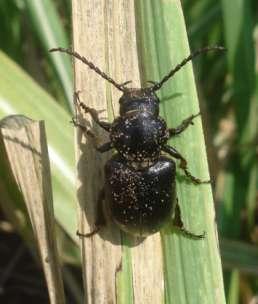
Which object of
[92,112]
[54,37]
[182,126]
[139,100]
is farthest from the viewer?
[54,37]

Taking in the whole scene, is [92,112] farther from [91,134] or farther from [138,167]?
[138,167]

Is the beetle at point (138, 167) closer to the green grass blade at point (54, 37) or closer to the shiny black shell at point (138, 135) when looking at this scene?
the shiny black shell at point (138, 135)

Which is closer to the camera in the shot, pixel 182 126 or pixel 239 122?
pixel 182 126

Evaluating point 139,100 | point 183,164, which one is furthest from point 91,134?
point 183,164

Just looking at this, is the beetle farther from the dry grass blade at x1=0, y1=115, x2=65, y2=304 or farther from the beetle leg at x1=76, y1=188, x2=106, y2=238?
the dry grass blade at x1=0, y1=115, x2=65, y2=304

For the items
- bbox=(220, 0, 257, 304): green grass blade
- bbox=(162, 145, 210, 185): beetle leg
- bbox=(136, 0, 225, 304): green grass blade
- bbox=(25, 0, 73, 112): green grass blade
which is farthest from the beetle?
bbox=(220, 0, 257, 304): green grass blade

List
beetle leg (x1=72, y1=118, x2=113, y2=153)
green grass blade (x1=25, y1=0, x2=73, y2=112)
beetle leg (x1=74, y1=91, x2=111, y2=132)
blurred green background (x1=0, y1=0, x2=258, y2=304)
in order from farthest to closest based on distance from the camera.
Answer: green grass blade (x1=25, y1=0, x2=73, y2=112), blurred green background (x1=0, y1=0, x2=258, y2=304), beetle leg (x1=72, y1=118, x2=113, y2=153), beetle leg (x1=74, y1=91, x2=111, y2=132)

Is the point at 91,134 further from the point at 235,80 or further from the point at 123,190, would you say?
the point at 235,80

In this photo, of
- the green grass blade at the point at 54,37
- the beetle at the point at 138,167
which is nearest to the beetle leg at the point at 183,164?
the beetle at the point at 138,167
